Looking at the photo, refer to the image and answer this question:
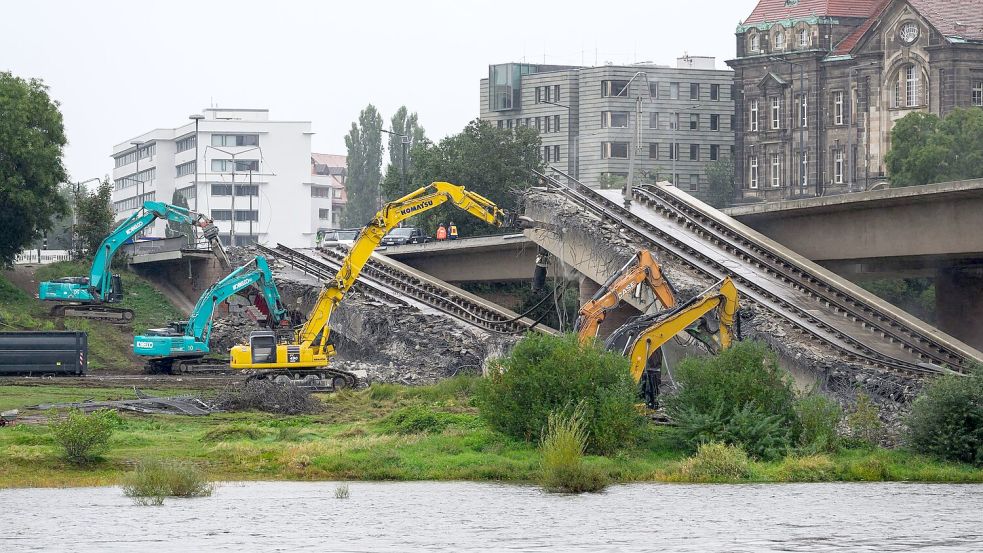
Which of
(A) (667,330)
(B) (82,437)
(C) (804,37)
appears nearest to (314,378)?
(A) (667,330)

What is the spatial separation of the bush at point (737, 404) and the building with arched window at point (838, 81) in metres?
93.9

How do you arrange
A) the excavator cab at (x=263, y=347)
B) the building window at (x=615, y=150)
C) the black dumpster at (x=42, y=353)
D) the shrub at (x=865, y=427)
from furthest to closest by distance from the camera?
the building window at (x=615, y=150)
the black dumpster at (x=42, y=353)
the excavator cab at (x=263, y=347)
the shrub at (x=865, y=427)

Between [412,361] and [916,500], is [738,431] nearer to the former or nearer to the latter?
[916,500]

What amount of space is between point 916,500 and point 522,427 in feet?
37.5

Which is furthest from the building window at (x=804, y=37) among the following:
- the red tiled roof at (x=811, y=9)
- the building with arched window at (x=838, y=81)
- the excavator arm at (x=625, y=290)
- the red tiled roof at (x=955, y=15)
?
the excavator arm at (x=625, y=290)

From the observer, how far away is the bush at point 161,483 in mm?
37625

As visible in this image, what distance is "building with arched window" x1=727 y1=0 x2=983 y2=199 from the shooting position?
446 feet

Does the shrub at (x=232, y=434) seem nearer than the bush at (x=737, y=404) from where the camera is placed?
No

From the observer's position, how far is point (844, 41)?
150m

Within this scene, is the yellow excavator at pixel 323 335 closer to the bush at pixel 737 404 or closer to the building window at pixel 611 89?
the bush at pixel 737 404

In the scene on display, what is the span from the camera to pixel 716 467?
4309cm

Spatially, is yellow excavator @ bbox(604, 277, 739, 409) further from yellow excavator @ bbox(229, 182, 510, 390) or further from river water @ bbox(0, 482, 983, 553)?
yellow excavator @ bbox(229, 182, 510, 390)

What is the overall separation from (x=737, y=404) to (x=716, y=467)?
2.47 metres

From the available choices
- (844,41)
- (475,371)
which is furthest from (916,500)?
(844,41)
